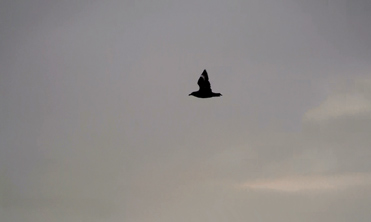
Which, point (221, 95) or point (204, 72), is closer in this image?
point (221, 95)

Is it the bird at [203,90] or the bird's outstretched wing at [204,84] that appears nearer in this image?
the bird at [203,90]

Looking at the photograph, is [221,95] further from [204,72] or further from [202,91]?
[204,72]

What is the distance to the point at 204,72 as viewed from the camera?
1750 inches

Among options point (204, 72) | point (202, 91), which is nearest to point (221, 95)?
point (202, 91)

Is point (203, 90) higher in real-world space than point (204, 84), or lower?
lower

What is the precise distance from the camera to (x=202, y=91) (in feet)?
137

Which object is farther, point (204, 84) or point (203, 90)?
point (204, 84)

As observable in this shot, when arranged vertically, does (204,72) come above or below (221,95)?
above

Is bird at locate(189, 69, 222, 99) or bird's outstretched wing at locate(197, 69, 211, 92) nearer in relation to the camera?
bird at locate(189, 69, 222, 99)

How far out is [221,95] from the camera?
40.5m

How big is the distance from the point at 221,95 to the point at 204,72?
18.0 feet

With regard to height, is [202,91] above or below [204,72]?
below
